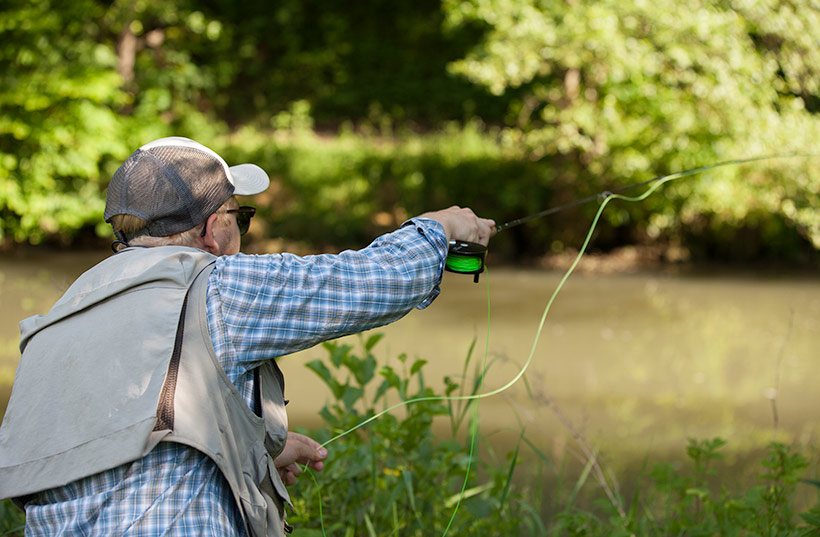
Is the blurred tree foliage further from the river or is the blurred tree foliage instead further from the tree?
the river

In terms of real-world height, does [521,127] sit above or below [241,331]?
above

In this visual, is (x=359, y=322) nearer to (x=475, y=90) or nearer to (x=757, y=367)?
(x=757, y=367)

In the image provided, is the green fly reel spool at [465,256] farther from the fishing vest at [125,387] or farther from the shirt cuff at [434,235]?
the fishing vest at [125,387]

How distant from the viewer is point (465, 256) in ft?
5.90

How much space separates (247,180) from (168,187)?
0.73 ft

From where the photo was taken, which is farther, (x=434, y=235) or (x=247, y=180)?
(x=247, y=180)

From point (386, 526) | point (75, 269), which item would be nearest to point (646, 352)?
point (386, 526)

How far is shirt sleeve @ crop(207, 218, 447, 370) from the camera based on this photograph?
1.53 meters

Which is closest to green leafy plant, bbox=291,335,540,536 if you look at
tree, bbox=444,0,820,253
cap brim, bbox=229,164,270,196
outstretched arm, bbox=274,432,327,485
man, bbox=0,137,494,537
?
outstretched arm, bbox=274,432,327,485

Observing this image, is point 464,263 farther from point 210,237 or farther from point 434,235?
point 210,237

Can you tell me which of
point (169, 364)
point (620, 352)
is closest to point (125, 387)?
point (169, 364)

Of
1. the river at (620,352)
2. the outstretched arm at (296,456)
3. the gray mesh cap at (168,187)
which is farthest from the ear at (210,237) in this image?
the river at (620,352)

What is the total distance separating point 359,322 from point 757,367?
6.09 metres

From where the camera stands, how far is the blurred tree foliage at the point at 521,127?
859 centimetres
